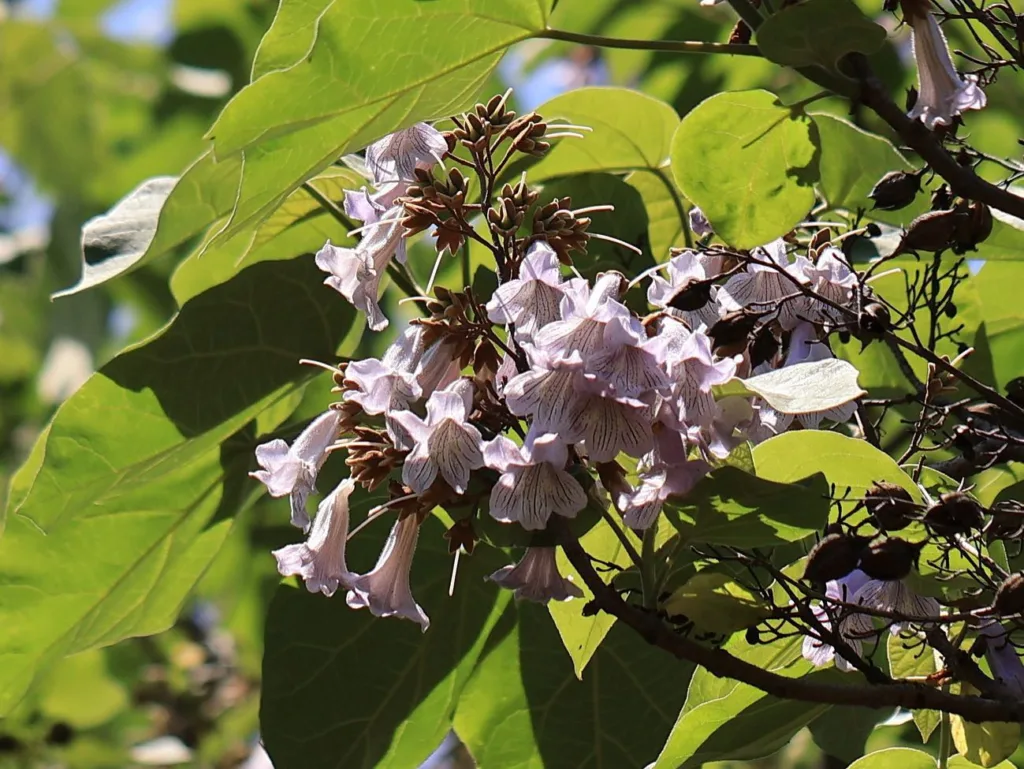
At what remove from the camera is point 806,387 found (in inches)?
36.0

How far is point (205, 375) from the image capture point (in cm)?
141

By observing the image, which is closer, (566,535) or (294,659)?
(566,535)

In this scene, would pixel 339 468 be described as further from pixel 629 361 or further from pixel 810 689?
pixel 810 689

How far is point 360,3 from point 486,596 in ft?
2.18

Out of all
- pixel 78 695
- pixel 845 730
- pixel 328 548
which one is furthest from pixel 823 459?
pixel 78 695

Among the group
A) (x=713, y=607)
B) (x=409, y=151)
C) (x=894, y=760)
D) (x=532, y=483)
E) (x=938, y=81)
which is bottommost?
(x=894, y=760)

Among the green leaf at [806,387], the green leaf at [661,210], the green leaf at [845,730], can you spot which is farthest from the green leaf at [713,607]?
the green leaf at [661,210]

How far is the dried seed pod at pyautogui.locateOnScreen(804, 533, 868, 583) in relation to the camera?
0.88 meters

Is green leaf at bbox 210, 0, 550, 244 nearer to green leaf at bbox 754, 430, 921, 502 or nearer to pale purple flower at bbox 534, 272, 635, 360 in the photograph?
pale purple flower at bbox 534, 272, 635, 360

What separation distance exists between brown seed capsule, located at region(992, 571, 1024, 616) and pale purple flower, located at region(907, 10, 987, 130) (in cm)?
41

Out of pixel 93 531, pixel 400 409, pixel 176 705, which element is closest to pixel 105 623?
pixel 93 531

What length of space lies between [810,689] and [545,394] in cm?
27

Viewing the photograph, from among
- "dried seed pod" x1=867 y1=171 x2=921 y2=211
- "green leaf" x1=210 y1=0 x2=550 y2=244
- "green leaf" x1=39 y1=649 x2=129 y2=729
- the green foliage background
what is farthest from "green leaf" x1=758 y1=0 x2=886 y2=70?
"green leaf" x1=39 y1=649 x2=129 y2=729

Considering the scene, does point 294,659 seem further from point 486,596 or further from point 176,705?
Answer: point 176,705
